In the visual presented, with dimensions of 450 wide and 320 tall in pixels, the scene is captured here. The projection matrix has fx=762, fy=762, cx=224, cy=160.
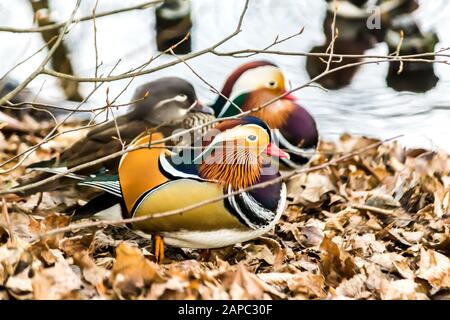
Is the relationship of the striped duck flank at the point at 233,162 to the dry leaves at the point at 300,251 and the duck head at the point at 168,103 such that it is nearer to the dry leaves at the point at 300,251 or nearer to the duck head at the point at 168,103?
the dry leaves at the point at 300,251

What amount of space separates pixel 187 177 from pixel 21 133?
8.95 feet

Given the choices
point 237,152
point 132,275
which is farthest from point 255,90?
point 132,275

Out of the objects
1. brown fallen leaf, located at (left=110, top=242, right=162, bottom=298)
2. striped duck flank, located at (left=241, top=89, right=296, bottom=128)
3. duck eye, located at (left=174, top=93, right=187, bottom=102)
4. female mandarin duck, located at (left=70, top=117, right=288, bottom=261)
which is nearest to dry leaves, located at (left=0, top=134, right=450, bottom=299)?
brown fallen leaf, located at (left=110, top=242, right=162, bottom=298)

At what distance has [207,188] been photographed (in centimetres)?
292

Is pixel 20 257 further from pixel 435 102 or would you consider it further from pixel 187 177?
pixel 435 102

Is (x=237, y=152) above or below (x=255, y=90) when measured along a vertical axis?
above

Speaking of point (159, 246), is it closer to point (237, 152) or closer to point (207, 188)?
point (207, 188)

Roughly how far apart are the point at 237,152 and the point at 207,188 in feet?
0.75

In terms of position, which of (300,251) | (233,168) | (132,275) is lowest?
(300,251)

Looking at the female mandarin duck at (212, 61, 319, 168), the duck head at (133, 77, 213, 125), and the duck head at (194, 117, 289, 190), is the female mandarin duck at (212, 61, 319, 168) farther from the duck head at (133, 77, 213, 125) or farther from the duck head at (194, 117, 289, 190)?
the duck head at (194, 117, 289, 190)

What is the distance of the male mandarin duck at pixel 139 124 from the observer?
11.7ft

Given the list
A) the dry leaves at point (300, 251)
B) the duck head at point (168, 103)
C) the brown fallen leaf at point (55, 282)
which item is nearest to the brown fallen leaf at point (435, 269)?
the dry leaves at point (300, 251)

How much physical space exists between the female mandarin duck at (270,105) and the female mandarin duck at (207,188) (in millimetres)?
1104
